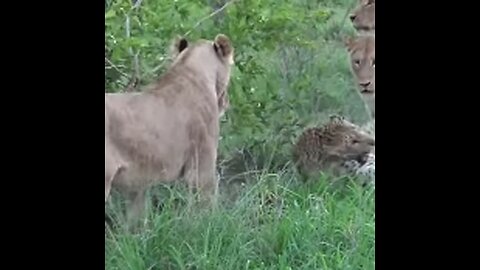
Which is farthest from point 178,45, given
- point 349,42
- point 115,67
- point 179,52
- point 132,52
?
point 349,42

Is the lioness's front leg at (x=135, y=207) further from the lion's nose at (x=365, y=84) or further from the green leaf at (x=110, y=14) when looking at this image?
the lion's nose at (x=365, y=84)

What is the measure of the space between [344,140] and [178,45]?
465 mm

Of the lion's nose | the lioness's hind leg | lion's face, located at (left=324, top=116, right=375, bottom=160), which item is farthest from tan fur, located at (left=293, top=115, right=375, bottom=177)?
the lioness's hind leg

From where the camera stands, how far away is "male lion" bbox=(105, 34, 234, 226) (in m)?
2.11

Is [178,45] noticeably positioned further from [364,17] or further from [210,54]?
[364,17]

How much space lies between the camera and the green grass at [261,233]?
211 cm

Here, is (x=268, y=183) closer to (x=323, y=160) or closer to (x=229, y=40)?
(x=323, y=160)

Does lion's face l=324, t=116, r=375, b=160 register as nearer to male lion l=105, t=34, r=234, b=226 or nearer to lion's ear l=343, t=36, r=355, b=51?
lion's ear l=343, t=36, r=355, b=51

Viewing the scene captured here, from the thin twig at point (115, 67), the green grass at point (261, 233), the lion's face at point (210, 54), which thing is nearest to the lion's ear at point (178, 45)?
the lion's face at point (210, 54)

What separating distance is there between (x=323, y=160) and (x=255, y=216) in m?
0.28

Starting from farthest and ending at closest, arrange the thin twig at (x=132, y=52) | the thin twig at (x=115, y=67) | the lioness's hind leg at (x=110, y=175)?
the thin twig at (x=132, y=52)
the thin twig at (x=115, y=67)
the lioness's hind leg at (x=110, y=175)

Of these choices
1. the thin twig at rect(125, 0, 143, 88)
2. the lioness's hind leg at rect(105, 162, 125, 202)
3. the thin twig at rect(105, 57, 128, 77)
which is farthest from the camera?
the thin twig at rect(125, 0, 143, 88)

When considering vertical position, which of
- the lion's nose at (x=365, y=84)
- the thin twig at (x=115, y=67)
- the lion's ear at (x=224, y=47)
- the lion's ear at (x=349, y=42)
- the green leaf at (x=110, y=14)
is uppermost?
the green leaf at (x=110, y=14)
